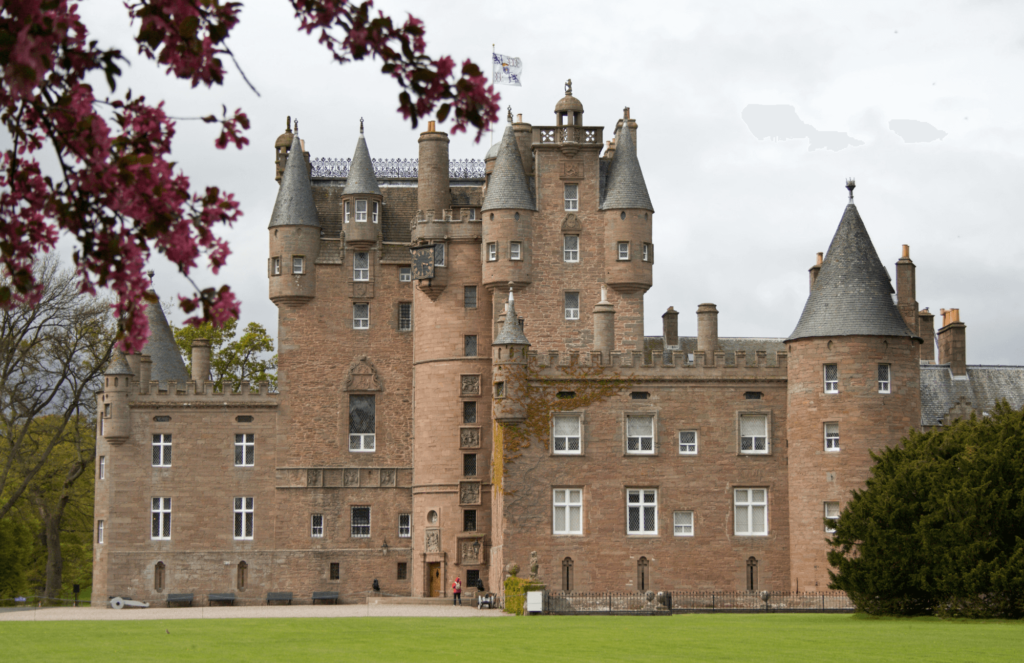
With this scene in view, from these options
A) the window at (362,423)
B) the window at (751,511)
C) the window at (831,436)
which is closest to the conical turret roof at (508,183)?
the window at (362,423)

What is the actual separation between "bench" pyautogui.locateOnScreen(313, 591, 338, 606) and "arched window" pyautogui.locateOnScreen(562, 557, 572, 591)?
440 inches

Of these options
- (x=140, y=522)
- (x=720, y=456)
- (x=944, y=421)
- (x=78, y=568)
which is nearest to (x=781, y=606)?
(x=720, y=456)

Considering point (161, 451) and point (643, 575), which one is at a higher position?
point (161, 451)

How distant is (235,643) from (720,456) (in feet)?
83.0

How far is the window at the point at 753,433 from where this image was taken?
52.2 meters

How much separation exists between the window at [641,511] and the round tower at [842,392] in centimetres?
501

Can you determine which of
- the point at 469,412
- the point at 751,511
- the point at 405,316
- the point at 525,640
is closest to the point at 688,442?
the point at 751,511

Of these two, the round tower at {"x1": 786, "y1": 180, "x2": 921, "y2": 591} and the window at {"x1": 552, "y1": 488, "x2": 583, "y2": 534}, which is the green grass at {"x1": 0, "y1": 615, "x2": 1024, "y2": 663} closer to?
the round tower at {"x1": 786, "y1": 180, "x2": 921, "y2": 591}

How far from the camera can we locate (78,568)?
7394 cm

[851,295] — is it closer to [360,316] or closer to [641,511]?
[641,511]

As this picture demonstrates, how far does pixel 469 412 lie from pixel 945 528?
23.0 metres

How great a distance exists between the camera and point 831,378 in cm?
4997

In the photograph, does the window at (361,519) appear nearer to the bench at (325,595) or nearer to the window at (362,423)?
the window at (362,423)

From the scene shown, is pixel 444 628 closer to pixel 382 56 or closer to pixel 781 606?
pixel 781 606
